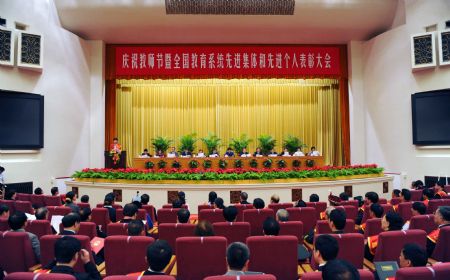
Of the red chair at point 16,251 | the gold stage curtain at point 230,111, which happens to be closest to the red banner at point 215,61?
the gold stage curtain at point 230,111

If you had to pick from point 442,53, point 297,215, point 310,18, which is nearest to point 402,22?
point 442,53

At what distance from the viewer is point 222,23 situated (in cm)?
1064

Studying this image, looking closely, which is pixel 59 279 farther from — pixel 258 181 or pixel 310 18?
pixel 310 18

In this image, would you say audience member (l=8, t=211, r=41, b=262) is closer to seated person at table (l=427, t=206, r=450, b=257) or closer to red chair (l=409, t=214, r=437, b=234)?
seated person at table (l=427, t=206, r=450, b=257)

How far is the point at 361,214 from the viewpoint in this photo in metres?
4.90

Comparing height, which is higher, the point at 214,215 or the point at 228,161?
the point at 228,161

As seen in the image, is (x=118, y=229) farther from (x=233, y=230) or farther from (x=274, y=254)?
(x=274, y=254)

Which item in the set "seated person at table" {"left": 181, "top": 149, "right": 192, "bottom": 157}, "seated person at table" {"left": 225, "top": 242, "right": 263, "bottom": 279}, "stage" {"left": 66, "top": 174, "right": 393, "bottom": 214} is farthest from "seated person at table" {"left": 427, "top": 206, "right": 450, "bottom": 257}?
"seated person at table" {"left": 181, "top": 149, "right": 192, "bottom": 157}

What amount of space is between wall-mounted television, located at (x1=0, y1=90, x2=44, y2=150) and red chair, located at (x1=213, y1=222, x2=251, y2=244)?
24.6 ft

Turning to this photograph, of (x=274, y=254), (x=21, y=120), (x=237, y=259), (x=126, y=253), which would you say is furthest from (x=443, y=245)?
(x=21, y=120)

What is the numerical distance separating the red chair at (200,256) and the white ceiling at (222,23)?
351 inches

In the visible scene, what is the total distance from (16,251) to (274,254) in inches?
86.6

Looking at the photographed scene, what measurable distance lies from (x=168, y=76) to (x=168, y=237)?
8630 mm

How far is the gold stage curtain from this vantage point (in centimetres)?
1386
